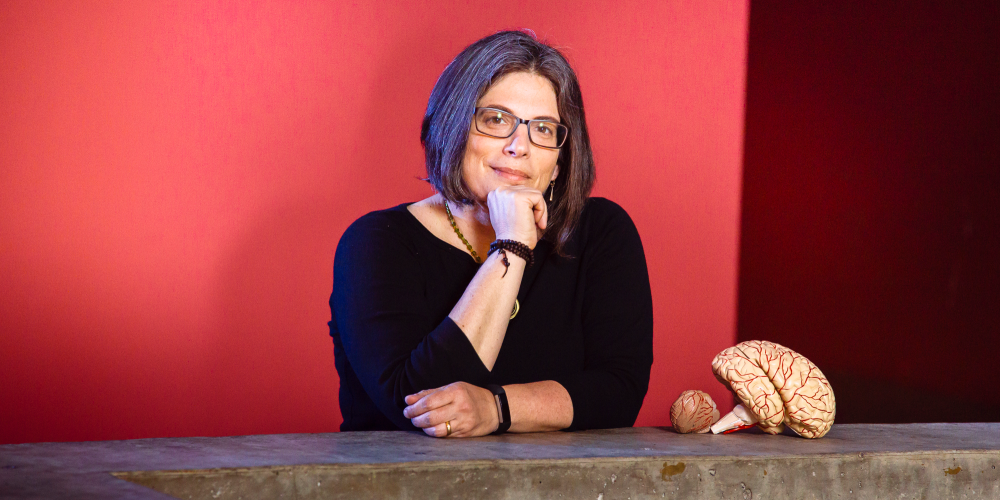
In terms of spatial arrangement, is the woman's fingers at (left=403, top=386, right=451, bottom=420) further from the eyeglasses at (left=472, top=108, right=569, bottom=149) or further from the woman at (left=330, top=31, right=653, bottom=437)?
the eyeglasses at (left=472, top=108, right=569, bottom=149)

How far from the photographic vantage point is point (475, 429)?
1389 mm

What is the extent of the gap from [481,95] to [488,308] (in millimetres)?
494

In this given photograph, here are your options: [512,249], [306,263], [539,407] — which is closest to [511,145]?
[512,249]

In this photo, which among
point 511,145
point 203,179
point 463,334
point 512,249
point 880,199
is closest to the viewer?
point 463,334

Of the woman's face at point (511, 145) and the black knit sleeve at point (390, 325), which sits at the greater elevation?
the woman's face at point (511, 145)

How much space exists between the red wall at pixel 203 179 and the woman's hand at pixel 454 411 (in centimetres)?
147

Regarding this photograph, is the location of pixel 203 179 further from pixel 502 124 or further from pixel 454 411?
pixel 454 411

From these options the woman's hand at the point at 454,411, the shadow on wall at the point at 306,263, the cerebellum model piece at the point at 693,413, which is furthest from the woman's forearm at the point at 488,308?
the shadow on wall at the point at 306,263

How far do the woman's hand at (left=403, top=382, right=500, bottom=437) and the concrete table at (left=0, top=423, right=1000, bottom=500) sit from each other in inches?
1.0

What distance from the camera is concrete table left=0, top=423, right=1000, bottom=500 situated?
1064 mm

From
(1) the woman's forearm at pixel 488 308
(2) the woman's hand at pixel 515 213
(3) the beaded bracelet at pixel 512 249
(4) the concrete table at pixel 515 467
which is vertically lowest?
(4) the concrete table at pixel 515 467

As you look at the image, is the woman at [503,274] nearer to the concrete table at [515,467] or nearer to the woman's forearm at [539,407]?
the woman's forearm at [539,407]

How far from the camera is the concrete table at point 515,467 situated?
1064 mm

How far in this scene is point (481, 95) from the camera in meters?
1.74
